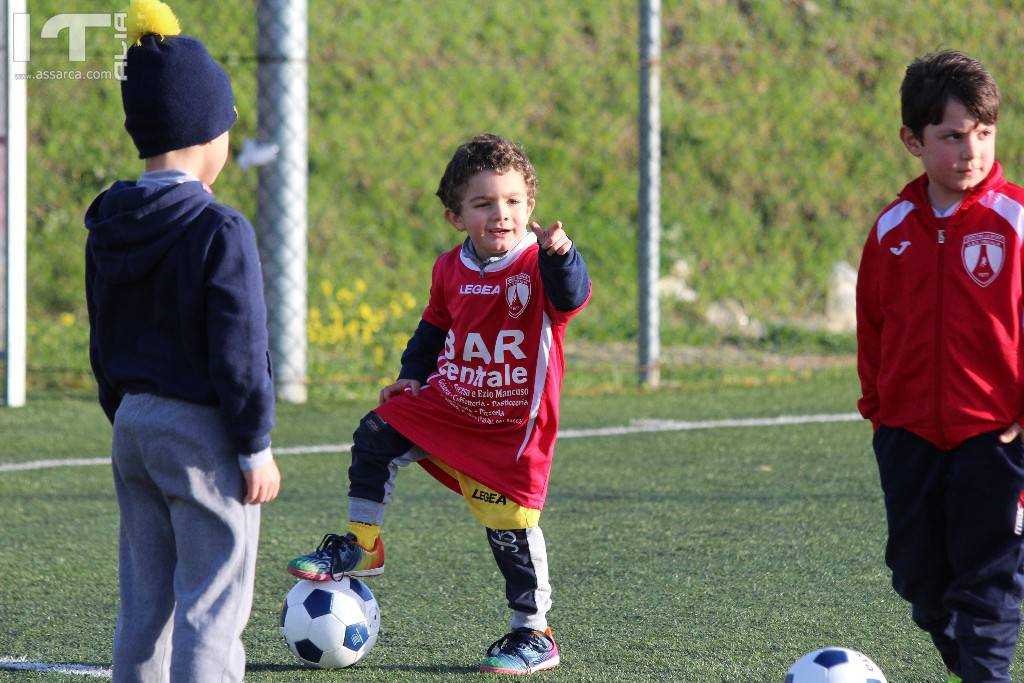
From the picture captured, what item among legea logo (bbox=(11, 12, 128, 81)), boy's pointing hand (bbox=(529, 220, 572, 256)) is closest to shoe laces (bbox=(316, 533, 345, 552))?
boy's pointing hand (bbox=(529, 220, 572, 256))

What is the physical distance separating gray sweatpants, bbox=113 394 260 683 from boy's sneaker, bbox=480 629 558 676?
2.92 feet

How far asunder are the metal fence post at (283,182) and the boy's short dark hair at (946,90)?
16.1ft

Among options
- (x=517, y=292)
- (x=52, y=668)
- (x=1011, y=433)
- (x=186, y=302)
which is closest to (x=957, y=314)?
(x=1011, y=433)

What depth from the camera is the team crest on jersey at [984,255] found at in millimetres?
2967

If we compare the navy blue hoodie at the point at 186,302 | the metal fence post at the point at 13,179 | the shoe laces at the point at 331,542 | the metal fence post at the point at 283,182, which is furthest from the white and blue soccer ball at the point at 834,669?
the metal fence post at the point at 13,179

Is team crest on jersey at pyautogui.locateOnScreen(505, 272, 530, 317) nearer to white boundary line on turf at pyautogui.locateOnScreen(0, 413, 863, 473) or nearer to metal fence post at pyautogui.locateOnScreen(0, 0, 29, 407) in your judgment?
white boundary line on turf at pyautogui.locateOnScreen(0, 413, 863, 473)

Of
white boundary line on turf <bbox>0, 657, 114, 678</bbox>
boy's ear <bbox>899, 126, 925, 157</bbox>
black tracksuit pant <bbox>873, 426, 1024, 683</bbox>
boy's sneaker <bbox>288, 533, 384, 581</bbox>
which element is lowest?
white boundary line on turf <bbox>0, 657, 114, 678</bbox>

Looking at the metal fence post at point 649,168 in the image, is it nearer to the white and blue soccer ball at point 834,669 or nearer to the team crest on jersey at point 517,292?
the team crest on jersey at point 517,292

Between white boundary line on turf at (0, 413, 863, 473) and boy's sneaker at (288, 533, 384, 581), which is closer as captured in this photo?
boy's sneaker at (288, 533, 384, 581)

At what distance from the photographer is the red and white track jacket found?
2.98 meters

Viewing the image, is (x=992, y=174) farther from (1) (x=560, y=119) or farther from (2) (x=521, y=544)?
(1) (x=560, y=119)

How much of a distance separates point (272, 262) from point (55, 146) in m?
4.93

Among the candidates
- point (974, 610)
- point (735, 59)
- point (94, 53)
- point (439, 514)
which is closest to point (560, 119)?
point (735, 59)

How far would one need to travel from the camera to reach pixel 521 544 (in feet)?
11.8
